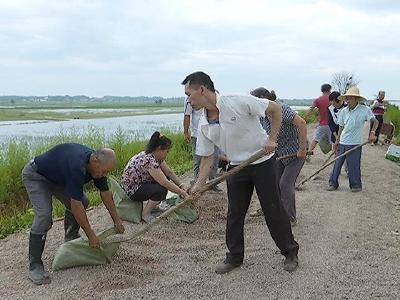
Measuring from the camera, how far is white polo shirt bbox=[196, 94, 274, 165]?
395 cm

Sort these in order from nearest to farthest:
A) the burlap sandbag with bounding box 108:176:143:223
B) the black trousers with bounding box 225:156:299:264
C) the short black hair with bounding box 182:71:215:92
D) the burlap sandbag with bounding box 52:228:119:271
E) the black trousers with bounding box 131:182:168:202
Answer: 1. the short black hair with bounding box 182:71:215:92
2. the black trousers with bounding box 225:156:299:264
3. the burlap sandbag with bounding box 52:228:119:271
4. the black trousers with bounding box 131:182:168:202
5. the burlap sandbag with bounding box 108:176:143:223

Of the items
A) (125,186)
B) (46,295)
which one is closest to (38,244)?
(46,295)

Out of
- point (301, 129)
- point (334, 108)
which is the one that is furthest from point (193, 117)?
point (334, 108)

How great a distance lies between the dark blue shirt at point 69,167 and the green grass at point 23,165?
82.6 inches

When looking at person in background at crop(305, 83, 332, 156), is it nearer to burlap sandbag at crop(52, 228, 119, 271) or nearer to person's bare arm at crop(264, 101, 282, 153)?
person's bare arm at crop(264, 101, 282, 153)

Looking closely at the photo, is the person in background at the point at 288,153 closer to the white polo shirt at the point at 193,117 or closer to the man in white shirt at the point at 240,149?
the man in white shirt at the point at 240,149

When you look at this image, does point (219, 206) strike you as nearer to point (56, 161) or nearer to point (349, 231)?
point (349, 231)

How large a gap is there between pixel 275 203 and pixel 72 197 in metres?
1.61

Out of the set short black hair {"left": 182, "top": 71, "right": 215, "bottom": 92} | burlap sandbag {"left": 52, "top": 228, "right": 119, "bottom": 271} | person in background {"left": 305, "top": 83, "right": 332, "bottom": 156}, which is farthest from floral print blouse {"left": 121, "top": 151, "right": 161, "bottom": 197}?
person in background {"left": 305, "top": 83, "right": 332, "bottom": 156}

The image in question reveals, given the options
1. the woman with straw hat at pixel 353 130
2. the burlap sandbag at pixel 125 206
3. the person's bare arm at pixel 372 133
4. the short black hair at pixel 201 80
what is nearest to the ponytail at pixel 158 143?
the burlap sandbag at pixel 125 206

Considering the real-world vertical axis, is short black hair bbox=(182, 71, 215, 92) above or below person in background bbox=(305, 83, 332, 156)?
above

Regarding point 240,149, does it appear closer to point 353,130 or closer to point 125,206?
point 125,206

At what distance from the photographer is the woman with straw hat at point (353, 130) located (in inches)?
293

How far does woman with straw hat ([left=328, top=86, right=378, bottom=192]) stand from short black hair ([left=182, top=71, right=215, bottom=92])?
4.08 meters
